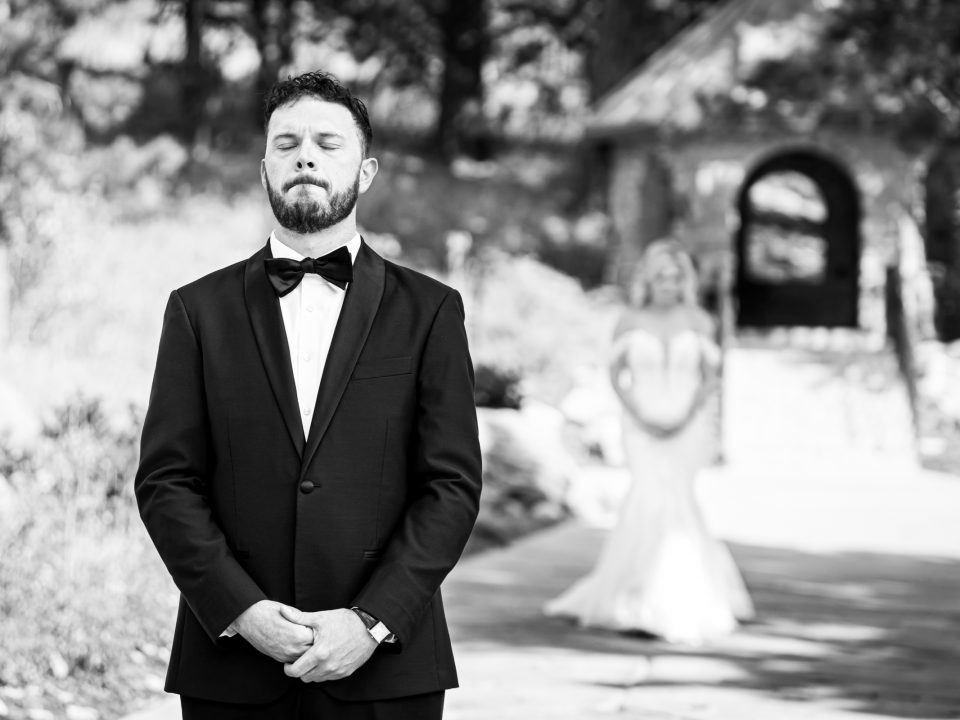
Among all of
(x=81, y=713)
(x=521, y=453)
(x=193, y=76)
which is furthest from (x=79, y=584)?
(x=193, y=76)

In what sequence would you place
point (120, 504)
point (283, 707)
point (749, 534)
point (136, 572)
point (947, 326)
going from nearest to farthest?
point (283, 707)
point (136, 572)
point (120, 504)
point (749, 534)
point (947, 326)

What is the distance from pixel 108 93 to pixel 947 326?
1789 centimetres

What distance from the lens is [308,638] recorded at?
2521 millimetres

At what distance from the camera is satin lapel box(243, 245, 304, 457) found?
2.66 metres

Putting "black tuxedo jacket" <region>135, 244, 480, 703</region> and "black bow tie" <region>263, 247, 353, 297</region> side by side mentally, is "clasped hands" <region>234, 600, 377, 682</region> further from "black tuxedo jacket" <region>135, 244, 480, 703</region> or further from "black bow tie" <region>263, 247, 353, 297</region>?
"black bow tie" <region>263, 247, 353, 297</region>

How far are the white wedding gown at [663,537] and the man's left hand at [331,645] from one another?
482cm

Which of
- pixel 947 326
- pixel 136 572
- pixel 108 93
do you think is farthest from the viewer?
pixel 108 93

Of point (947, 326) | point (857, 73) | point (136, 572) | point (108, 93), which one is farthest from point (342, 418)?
point (108, 93)

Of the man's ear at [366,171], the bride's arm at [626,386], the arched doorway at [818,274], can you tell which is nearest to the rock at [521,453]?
the bride's arm at [626,386]

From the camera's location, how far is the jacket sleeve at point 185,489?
256cm

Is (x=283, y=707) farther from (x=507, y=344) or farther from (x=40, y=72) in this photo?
(x=40, y=72)

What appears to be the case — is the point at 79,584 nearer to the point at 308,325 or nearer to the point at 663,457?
the point at 308,325

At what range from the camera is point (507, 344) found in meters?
17.3

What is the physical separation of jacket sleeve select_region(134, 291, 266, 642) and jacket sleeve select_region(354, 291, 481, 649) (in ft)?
0.89
